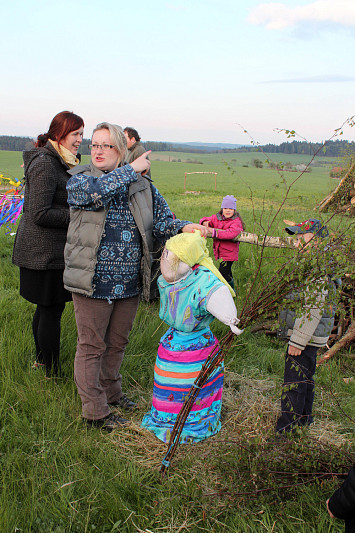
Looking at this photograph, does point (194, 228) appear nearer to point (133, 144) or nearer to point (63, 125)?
point (63, 125)

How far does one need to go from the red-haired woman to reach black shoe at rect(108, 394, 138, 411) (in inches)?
29.6

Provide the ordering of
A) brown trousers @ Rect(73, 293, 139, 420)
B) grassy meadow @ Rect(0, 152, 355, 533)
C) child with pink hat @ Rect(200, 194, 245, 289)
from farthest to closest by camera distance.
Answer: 1. child with pink hat @ Rect(200, 194, 245, 289)
2. brown trousers @ Rect(73, 293, 139, 420)
3. grassy meadow @ Rect(0, 152, 355, 533)

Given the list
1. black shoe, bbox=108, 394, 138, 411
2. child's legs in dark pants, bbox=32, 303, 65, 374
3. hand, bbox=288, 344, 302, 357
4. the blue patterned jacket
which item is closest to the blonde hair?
the blue patterned jacket

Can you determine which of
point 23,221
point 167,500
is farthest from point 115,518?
point 23,221

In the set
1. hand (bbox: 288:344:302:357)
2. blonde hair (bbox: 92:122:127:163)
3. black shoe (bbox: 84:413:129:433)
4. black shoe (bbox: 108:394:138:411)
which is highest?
blonde hair (bbox: 92:122:127:163)

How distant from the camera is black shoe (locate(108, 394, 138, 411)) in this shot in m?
3.56

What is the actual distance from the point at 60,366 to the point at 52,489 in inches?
52.4

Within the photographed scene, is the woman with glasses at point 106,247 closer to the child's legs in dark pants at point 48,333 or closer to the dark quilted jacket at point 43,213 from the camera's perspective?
the dark quilted jacket at point 43,213

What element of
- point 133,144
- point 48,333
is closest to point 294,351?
point 48,333

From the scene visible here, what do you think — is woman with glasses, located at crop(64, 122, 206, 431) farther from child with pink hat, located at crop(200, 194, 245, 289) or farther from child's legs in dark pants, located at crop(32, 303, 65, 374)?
child with pink hat, located at crop(200, 194, 245, 289)

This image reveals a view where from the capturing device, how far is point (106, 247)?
116 inches

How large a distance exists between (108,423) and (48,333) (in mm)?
902

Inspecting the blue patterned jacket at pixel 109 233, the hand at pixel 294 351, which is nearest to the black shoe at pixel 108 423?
the blue patterned jacket at pixel 109 233

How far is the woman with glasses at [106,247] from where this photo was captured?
285 centimetres
